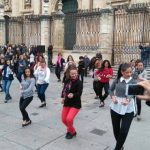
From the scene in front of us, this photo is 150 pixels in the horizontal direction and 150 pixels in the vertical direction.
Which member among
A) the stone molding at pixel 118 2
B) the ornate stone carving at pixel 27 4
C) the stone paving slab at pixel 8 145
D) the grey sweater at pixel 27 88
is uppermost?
the ornate stone carving at pixel 27 4

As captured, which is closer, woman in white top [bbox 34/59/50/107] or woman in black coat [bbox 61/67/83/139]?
woman in black coat [bbox 61/67/83/139]

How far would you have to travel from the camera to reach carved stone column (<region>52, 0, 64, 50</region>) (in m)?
20.4

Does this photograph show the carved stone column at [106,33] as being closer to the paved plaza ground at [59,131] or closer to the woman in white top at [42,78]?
the paved plaza ground at [59,131]

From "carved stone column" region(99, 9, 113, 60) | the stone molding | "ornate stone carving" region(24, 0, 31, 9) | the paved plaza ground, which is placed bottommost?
the paved plaza ground

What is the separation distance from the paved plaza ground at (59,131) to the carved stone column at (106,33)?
832 centimetres

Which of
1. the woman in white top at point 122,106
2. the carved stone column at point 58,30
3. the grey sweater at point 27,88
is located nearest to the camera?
the woman in white top at point 122,106

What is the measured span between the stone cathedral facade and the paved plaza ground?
339 inches

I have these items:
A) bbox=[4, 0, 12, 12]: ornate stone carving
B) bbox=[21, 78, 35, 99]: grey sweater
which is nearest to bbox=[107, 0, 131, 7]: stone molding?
bbox=[4, 0, 12, 12]: ornate stone carving

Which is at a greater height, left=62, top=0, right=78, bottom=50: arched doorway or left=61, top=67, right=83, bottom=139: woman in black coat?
left=62, top=0, right=78, bottom=50: arched doorway

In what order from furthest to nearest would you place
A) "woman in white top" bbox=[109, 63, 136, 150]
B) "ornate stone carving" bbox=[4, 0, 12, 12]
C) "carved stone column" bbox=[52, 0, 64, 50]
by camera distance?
"ornate stone carving" bbox=[4, 0, 12, 12] < "carved stone column" bbox=[52, 0, 64, 50] < "woman in white top" bbox=[109, 63, 136, 150]

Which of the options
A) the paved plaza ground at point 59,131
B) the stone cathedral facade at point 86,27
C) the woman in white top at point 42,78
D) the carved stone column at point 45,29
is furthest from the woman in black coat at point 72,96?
the carved stone column at point 45,29

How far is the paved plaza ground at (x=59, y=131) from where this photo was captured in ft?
19.0

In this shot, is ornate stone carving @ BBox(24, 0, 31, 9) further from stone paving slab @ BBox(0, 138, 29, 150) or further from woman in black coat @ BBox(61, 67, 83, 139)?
stone paving slab @ BBox(0, 138, 29, 150)

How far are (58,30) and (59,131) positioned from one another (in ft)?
48.9
